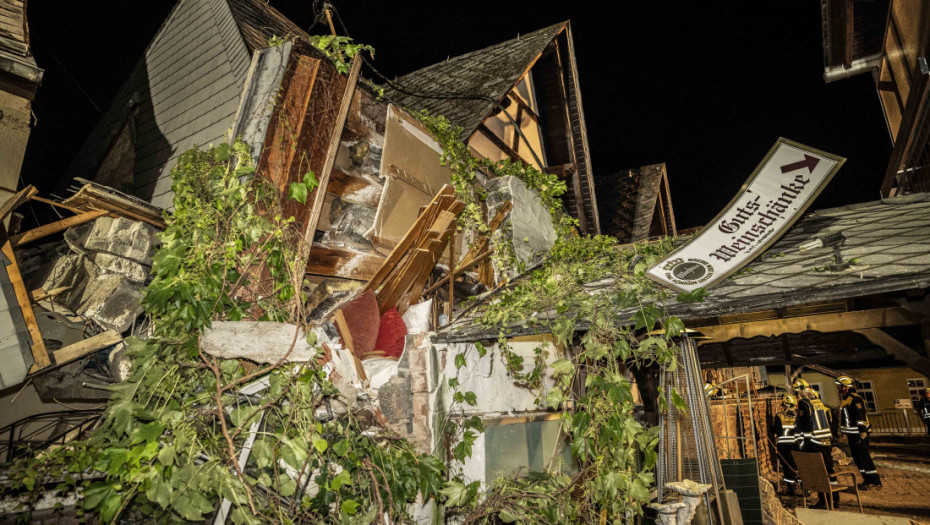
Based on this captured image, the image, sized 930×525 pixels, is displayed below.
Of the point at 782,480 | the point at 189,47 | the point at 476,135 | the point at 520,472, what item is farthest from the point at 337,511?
the point at 782,480

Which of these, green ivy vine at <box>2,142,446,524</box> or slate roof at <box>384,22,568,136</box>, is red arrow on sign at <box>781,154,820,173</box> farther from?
green ivy vine at <box>2,142,446,524</box>

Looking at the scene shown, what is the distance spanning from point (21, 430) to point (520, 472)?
17.1 ft

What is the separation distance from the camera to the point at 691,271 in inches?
165

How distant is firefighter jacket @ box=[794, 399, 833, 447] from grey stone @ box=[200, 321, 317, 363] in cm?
1333

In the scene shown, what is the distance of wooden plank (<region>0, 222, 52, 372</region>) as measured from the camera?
467 cm

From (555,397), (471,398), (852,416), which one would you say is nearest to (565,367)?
(555,397)

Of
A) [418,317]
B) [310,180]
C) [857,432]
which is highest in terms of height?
[310,180]

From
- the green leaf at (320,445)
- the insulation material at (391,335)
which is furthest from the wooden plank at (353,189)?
the green leaf at (320,445)

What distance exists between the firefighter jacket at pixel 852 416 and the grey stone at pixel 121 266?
15665 mm

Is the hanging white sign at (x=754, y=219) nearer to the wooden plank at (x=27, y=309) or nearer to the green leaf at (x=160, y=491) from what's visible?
the green leaf at (x=160, y=491)

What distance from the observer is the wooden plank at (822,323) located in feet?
17.5

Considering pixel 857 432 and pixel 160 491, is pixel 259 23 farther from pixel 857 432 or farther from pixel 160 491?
pixel 857 432

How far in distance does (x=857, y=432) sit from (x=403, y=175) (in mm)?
13582

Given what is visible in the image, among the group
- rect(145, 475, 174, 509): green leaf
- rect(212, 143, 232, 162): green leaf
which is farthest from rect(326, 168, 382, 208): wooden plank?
rect(145, 475, 174, 509): green leaf
